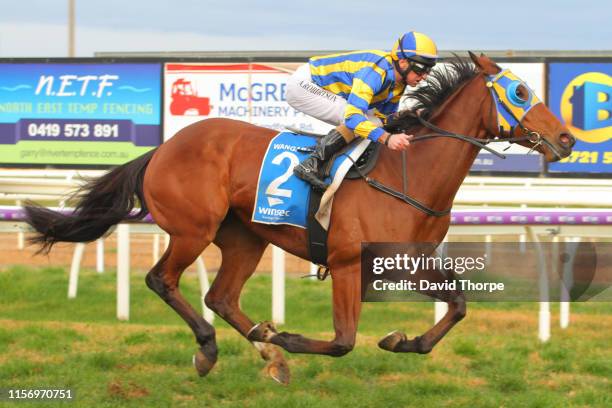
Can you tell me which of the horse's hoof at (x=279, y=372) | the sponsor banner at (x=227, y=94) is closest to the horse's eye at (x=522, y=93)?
the horse's hoof at (x=279, y=372)

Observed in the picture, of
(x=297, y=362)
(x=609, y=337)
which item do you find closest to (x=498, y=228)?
(x=609, y=337)

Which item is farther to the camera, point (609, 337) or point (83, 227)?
point (609, 337)

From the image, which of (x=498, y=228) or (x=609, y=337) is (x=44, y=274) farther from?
(x=609, y=337)

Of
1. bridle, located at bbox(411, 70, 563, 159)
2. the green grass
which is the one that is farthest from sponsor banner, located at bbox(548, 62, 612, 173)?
bridle, located at bbox(411, 70, 563, 159)

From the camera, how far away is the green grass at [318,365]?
509 centimetres

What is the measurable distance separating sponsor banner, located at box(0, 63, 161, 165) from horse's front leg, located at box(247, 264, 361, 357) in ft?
26.3

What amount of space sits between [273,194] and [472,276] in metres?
1.30

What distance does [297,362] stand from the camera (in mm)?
5758

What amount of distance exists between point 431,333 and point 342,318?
19.8 inches

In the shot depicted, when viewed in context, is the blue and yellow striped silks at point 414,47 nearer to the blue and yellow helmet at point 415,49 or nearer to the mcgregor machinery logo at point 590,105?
the blue and yellow helmet at point 415,49

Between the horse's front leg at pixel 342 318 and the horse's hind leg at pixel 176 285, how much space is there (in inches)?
21.7

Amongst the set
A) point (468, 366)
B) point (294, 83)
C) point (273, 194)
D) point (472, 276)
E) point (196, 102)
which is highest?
point (196, 102)

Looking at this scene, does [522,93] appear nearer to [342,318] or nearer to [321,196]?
[321,196]

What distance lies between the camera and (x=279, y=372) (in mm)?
5168
